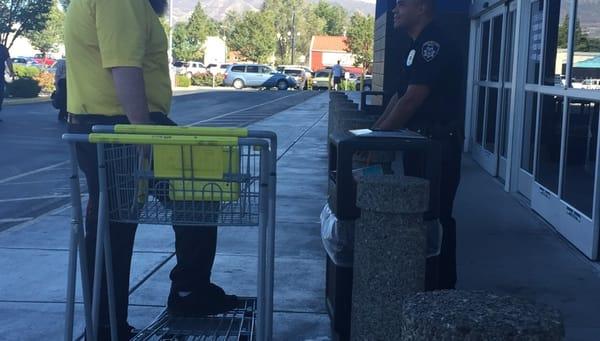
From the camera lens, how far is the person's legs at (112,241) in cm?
387

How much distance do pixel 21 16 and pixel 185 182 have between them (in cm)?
2690

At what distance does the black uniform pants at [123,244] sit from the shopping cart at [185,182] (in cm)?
27

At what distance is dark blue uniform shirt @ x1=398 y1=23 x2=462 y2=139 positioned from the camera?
14.8 ft

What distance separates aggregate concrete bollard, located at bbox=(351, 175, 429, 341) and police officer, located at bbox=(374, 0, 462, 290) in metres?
1.14

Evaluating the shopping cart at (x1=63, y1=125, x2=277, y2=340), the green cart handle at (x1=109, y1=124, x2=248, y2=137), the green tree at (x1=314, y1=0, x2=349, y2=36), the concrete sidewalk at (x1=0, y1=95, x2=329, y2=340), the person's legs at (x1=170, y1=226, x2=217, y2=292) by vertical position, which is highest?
the green tree at (x1=314, y1=0, x2=349, y2=36)

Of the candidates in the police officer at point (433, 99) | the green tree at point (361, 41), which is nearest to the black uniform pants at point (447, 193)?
the police officer at point (433, 99)

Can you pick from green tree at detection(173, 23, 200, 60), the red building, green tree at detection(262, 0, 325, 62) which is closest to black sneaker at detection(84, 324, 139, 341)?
green tree at detection(173, 23, 200, 60)

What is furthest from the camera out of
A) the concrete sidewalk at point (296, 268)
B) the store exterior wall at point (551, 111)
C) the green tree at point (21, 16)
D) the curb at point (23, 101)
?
the green tree at point (21, 16)

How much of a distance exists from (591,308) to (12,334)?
3.53 meters

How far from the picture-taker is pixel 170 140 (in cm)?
318

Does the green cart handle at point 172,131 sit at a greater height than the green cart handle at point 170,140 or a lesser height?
greater

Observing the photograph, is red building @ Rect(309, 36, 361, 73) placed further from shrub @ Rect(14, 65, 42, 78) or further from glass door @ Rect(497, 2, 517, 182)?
glass door @ Rect(497, 2, 517, 182)

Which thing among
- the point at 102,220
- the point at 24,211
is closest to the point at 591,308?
the point at 102,220

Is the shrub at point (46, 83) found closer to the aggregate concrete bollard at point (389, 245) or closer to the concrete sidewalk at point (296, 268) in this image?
the concrete sidewalk at point (296, 268)
